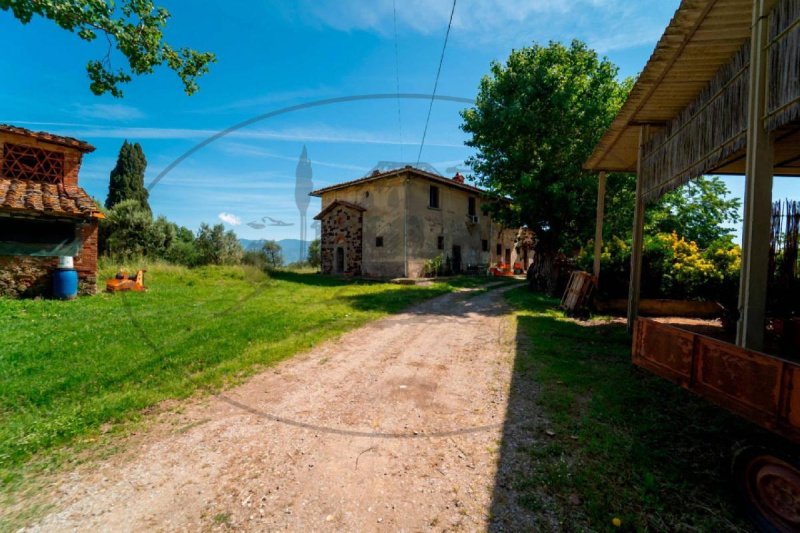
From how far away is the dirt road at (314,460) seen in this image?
230cm

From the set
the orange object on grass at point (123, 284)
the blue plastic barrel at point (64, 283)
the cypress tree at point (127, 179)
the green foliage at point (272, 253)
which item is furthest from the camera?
the green foliage at point (272, 253)

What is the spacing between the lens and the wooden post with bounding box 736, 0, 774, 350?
3309 millimetres

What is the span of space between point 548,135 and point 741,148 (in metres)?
11.2

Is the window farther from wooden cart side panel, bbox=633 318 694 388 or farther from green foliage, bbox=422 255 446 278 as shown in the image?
wooden cart side panel, bbox=633 318 694 388

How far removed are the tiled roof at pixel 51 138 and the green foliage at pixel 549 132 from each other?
52.4 feet

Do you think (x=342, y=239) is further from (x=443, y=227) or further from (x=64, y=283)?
(x=64, y=283)

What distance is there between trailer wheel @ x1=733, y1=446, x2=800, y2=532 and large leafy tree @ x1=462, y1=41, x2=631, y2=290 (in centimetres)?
1208

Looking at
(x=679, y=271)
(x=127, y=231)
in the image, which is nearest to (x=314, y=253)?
(x=127, y=231)

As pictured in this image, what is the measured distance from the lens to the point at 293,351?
5.94 m

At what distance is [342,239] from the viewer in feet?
74.3

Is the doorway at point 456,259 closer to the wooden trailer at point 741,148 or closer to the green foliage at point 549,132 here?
the green foliage at point 549,132

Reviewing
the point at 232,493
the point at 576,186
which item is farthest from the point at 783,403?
the point at 576,186

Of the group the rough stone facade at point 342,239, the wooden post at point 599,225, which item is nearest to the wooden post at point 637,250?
the wooden post at point 599,225

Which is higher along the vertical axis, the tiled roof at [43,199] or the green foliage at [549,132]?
the green foliage at [549,132]
